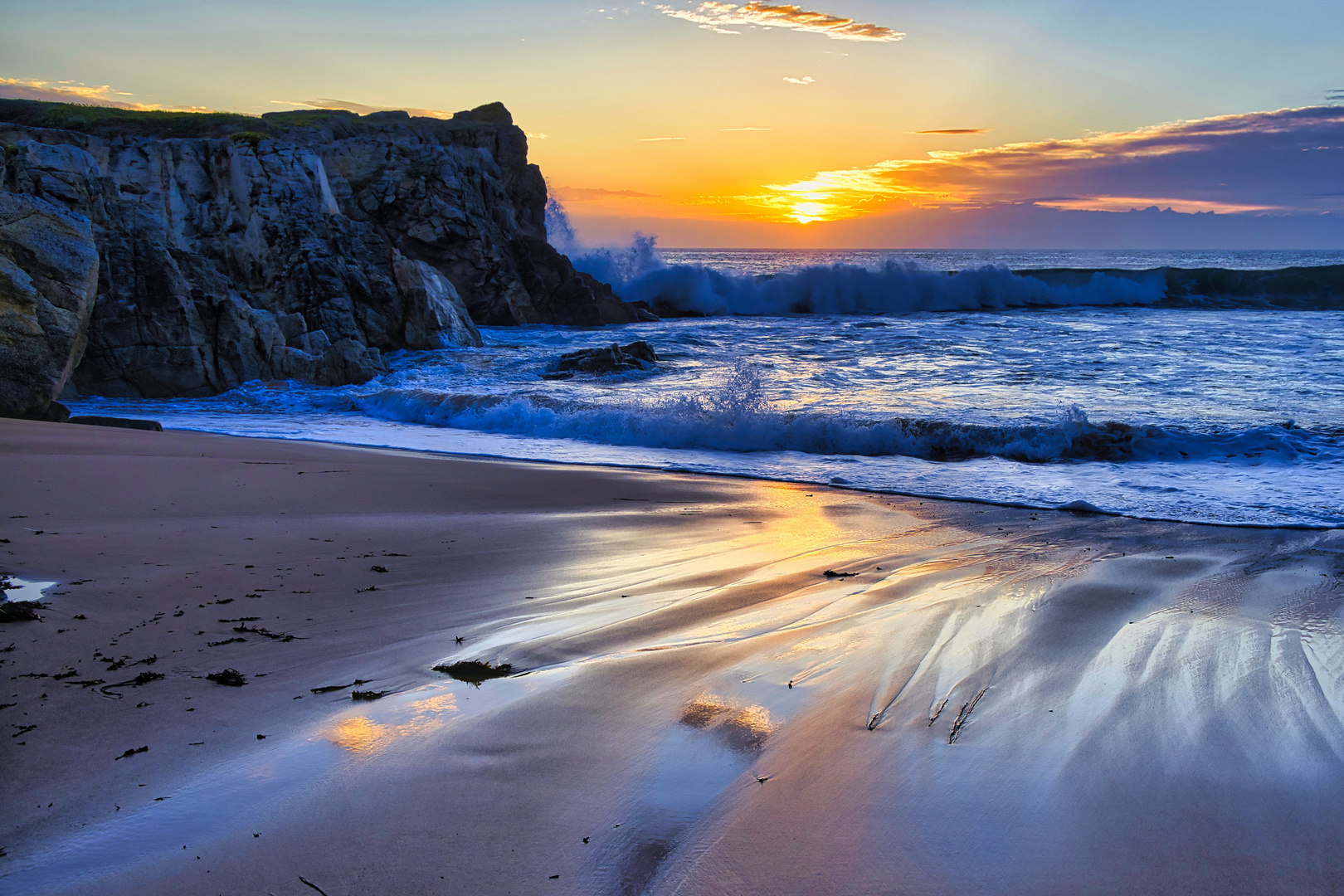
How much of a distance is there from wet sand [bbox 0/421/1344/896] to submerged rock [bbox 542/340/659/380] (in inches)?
400

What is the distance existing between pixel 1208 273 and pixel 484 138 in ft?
103

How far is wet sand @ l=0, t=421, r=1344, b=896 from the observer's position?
1.47m

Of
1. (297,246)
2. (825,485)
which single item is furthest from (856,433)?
(297,246)

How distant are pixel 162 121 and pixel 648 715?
104ft

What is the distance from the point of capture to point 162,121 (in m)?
26.1

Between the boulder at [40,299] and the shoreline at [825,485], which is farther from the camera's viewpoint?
the boulder at [40,299]

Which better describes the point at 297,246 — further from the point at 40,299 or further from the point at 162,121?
the point at 162,121

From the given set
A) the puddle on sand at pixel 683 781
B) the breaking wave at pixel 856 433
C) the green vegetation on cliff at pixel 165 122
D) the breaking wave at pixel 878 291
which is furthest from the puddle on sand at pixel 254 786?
the breaking wave at pixel 878 291

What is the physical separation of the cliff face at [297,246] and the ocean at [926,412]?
2.68ft

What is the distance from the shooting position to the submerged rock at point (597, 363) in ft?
47.0

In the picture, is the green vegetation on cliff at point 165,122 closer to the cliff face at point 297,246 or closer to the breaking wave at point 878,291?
the cliff face at point 297,246

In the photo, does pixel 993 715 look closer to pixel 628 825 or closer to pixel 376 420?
pixel 628 825

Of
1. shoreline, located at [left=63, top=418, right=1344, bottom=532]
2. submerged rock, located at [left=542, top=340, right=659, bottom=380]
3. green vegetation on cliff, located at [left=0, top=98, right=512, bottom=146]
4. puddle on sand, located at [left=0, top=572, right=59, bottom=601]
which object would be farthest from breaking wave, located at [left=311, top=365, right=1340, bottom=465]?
green vegetation on cliff, located at [left=0, top=98, right=512, bottom=146]

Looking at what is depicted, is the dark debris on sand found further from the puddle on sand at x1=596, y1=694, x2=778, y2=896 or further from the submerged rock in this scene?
the submerged rock
